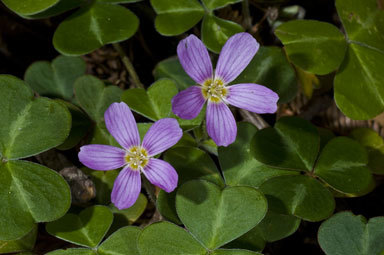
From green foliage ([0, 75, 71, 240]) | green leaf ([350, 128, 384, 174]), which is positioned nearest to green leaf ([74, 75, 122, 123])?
green foliage ([0, 75, 71, 240])

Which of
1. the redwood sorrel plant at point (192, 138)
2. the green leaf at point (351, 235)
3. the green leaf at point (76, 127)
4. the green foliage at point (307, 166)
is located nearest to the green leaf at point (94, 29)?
Result: the redwood sorrel plant at point (192, 138)

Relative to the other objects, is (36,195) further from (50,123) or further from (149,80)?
(149,80)

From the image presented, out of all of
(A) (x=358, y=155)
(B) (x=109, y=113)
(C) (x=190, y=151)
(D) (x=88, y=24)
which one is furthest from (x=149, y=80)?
(A) (x=358, y=155)

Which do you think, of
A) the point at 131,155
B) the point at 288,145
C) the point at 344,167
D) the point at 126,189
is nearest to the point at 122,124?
the point at 131,155

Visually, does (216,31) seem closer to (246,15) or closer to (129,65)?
(246,15)

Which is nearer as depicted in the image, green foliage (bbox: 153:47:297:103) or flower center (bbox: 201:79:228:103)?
flower center (bbox: 201:79:228:103)

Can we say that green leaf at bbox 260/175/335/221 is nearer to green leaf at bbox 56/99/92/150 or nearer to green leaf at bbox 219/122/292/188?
green leaf at bbox 219/122/292/188
